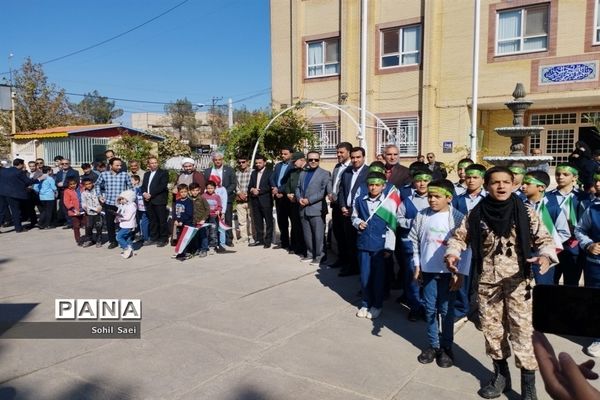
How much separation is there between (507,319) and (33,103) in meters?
34.1

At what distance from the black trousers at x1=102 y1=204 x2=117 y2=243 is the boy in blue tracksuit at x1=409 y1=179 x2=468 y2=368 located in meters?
6.67

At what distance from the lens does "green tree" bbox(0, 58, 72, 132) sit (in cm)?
3134

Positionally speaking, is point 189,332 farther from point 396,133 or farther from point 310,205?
point 396,133

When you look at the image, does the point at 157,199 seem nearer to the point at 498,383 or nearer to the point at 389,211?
the point at 389,211

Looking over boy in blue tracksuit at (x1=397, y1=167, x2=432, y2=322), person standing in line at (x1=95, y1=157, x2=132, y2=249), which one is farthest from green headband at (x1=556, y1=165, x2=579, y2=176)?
person standing in line at (x1=95, y1=157, x2=132, y2=249)

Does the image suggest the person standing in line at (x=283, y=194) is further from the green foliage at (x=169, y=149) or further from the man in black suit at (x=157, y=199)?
the green foliage at (x=169, y=149)

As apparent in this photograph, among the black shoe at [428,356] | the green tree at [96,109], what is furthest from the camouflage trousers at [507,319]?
the green tree at [96,109]

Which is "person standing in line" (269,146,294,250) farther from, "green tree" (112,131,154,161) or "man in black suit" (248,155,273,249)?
"green tree" (112,131,154,161)

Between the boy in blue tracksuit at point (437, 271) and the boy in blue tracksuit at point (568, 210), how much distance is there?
131 centimetres

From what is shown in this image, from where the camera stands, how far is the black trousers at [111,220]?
943 cm

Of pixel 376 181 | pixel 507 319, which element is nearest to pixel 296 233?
pixel 376 181

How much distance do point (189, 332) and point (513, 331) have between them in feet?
9.97

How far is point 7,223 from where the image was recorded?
43.9 ft

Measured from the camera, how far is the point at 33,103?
3175 centimetres
